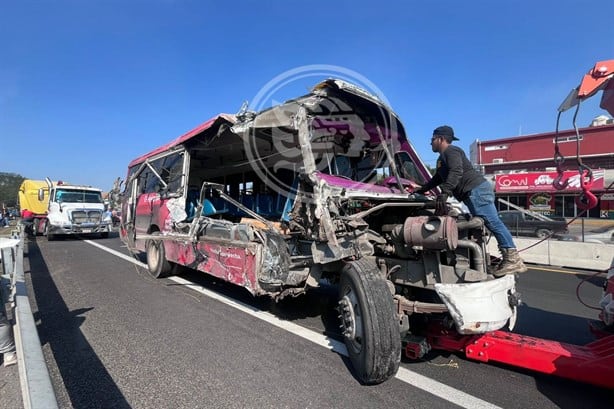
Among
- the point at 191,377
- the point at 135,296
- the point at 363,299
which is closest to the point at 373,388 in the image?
the point at 363,299

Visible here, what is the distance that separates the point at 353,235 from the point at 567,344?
203cm

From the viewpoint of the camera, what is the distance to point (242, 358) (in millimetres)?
3699

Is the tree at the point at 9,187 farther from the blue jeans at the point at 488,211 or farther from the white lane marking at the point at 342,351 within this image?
the blue jeans at the point at 488,211

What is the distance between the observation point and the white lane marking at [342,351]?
2902mm

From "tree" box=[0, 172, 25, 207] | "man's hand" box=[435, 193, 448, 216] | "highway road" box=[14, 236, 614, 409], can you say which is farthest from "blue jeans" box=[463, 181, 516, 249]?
"tree" box=[0, 172, 25, 207]

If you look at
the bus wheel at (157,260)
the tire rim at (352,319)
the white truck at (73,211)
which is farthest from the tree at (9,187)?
the tire rim at (352,319)

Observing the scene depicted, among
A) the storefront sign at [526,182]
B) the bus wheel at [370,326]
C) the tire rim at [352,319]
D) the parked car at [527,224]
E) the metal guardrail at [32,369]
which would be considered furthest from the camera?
the storefront sign at [526,182]

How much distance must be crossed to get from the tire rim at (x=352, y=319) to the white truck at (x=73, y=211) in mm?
16866

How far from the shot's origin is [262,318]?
491cm

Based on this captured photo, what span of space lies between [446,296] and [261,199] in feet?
18.8

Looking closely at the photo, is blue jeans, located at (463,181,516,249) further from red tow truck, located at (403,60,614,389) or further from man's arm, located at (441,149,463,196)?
red tow truck, located at (403,60,614,389)

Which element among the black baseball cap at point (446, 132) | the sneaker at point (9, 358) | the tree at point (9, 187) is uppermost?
the tree at point (9, 187)

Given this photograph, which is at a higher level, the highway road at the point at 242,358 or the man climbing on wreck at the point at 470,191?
the man climbing on wreck at the point at 470,191

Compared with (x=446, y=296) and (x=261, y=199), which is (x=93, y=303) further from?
(x=446, y=296)
